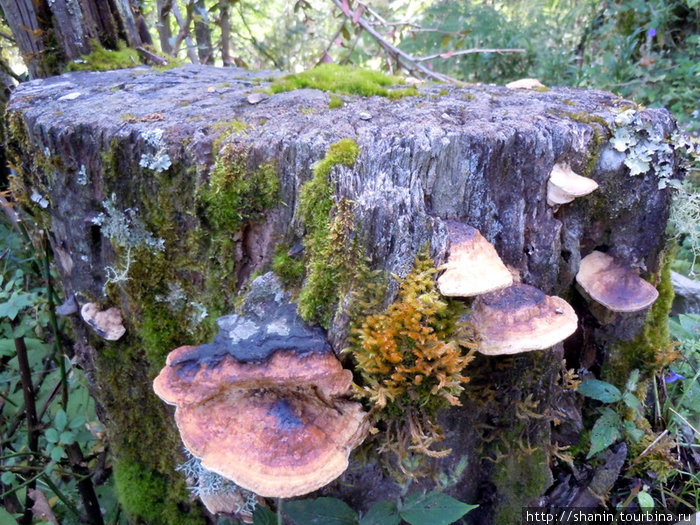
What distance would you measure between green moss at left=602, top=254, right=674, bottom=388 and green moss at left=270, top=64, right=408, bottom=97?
1.84 metres

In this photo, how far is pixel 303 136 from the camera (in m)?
1.93

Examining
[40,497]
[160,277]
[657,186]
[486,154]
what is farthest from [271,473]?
[40,497]

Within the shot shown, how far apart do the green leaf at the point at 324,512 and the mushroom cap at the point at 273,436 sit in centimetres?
40

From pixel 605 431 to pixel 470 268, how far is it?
1.47 metres

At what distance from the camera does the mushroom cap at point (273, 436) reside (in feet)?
5.08

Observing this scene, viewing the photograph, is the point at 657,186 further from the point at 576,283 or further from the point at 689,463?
the point at 689,463

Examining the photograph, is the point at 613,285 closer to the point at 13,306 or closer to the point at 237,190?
the point at 237,190

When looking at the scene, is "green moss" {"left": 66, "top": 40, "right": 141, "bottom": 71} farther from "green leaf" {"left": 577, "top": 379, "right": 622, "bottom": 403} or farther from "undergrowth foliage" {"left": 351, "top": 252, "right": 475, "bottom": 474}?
"green leaf" {"left": 577, "top": 379, "right": 622, "bottom": 403}

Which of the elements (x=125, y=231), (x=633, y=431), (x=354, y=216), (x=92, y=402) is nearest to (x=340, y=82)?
(x=354, y=216)

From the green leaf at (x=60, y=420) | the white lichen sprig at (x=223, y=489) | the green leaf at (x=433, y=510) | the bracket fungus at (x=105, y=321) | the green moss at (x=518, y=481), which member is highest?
the bracket fungus at (x=105, y=321)

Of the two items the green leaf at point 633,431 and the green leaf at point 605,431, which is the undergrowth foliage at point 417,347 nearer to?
the green leaf at point 605,431

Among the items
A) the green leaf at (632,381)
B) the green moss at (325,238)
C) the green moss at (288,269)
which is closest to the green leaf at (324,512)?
the green moss at (325,238)

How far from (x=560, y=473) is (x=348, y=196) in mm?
1959

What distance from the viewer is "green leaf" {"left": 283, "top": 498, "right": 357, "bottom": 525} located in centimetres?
188
